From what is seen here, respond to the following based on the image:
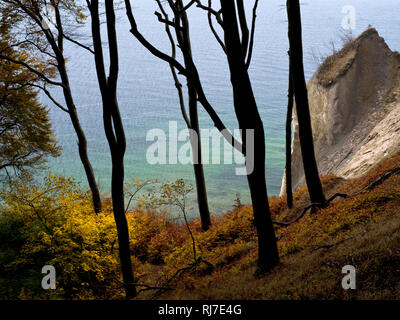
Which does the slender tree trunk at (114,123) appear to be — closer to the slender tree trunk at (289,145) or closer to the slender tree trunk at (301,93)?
the slender tree trunk at (301,93)

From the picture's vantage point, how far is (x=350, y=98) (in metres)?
17.4

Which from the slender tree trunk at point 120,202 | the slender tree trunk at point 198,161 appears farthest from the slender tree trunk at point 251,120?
the slender tree trunk at point 198,161

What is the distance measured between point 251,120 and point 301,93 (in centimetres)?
367

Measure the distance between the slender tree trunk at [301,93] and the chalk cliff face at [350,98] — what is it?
598 centimetres

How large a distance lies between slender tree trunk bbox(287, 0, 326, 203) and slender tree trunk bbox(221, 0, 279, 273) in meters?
3.41

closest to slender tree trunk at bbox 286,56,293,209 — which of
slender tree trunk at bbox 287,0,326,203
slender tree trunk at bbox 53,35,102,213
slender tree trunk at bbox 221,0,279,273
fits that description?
slender tree trunk at bbox 287,0,326,203

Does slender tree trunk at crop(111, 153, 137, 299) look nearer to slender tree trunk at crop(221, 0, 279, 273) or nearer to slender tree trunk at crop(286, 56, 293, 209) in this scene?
slender tree trunk at crop(221, 0, 279, 273)

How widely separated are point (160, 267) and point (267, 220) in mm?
5860

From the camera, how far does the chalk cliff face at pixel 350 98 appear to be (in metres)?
16.0

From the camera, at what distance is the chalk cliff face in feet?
52.6

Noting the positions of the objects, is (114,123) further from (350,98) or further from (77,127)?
(350,98)

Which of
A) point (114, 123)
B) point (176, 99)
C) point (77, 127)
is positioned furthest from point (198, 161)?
point (176, 99)
